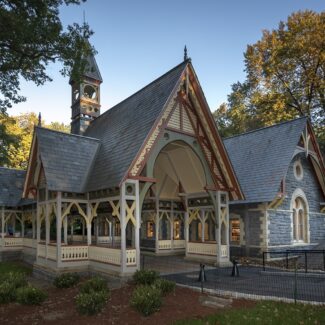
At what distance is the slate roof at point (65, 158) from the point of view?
52.7 feet

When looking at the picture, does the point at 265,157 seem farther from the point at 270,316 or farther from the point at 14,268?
the point at 14,268

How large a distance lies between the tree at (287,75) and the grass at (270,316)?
103ft

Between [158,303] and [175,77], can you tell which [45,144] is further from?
[158,303]

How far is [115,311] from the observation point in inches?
424

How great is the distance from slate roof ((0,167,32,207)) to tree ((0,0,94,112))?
11737 millimetres

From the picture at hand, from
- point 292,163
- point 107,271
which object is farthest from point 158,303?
point 292,163

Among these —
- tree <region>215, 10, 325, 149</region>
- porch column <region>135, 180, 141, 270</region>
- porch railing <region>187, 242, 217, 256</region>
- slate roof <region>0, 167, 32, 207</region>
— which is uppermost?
tree <region>215, 10, 325, 149</region>

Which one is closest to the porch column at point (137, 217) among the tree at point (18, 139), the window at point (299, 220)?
the window at point (299, 220)

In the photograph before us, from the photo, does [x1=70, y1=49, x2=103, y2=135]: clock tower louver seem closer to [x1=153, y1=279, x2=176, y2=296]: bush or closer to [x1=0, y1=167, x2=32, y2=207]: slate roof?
[x1=0, y1=167, x2=32, y2=207]: slate roof

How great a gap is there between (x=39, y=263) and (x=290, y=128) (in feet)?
57.4

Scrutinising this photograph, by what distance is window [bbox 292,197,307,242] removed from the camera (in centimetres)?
2417

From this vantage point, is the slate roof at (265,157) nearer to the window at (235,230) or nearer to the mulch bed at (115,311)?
the window at (235,230)

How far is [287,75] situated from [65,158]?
1185 inches

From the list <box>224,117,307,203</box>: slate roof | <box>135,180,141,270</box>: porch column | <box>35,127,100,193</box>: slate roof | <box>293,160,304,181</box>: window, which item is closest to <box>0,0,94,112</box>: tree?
<box>35,127,100,193</box>: slate roof
